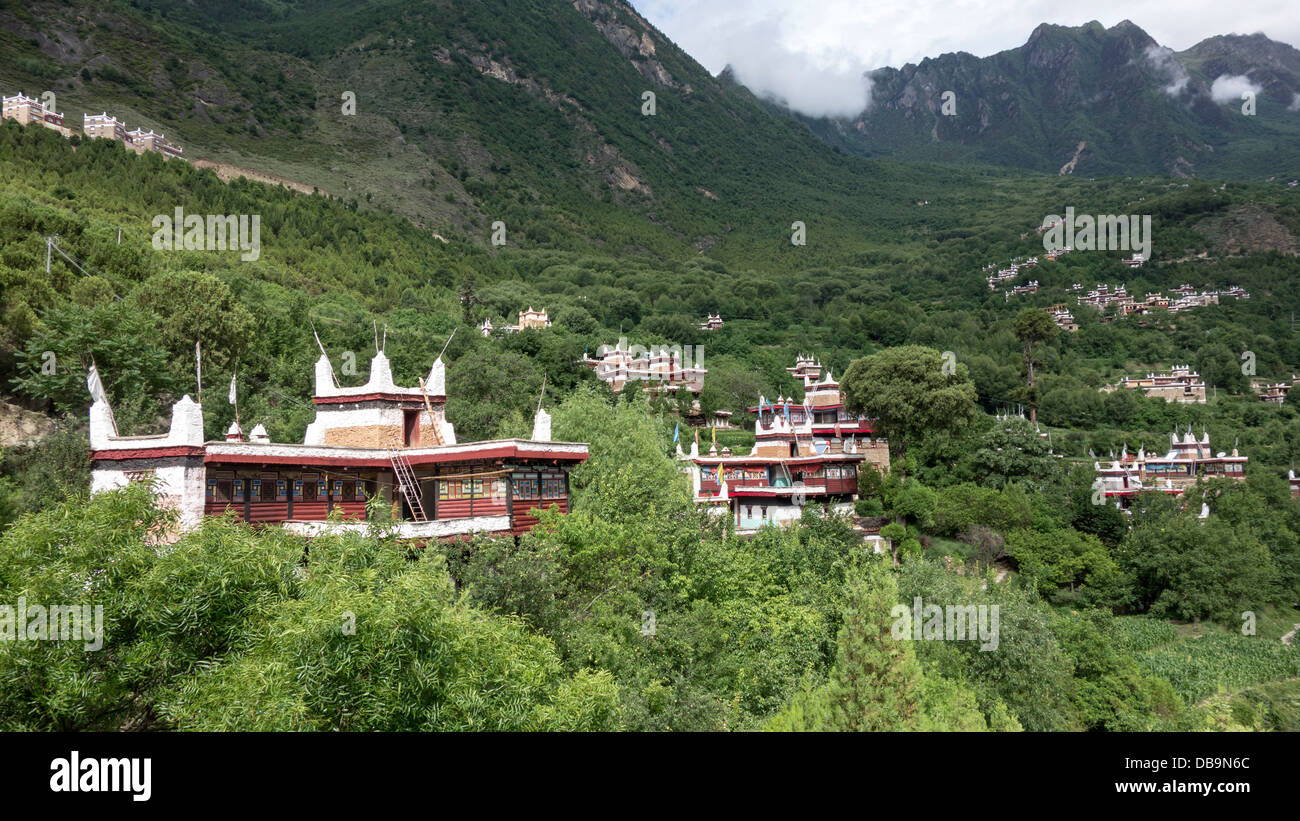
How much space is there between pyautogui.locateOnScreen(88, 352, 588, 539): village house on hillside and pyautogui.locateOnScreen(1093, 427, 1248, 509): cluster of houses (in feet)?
162

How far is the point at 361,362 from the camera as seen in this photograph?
53.1 metres

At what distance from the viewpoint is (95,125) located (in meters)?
92.1

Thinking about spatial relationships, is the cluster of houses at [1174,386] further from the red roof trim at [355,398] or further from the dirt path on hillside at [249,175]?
the dirt path on hillside at [249,175]

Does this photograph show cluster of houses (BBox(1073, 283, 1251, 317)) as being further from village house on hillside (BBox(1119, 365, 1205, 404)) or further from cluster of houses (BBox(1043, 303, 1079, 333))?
village house on hillside (BBox(1119, 365, 1205, 404))

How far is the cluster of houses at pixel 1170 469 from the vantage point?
63.7 metres

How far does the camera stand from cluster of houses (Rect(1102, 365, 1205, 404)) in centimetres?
9825

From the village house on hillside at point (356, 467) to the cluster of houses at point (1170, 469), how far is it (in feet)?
162

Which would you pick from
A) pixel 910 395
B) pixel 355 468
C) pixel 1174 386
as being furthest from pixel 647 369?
pixel 1174 386

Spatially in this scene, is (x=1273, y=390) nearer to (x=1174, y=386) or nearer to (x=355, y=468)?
(x=1174, y=386)

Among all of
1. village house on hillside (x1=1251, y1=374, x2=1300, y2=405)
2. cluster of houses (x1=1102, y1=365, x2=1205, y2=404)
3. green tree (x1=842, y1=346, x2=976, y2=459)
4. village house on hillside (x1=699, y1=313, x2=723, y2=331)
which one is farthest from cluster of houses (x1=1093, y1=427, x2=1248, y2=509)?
village house on hillside (x1=699, y1=313, x2=723, y2=331)

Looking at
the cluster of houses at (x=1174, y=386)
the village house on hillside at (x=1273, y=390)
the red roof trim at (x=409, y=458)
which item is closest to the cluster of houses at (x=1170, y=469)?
the cluster of houses at (x=1174, y=386)

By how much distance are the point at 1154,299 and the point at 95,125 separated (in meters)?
140
